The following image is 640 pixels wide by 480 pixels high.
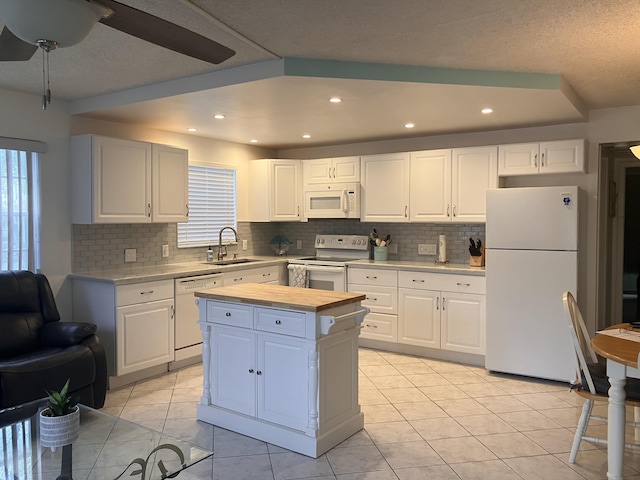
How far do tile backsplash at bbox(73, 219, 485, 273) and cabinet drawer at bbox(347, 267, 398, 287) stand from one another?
1.92 feet

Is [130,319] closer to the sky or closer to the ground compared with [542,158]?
closer to the ground

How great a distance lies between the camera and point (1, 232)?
3.98 meters

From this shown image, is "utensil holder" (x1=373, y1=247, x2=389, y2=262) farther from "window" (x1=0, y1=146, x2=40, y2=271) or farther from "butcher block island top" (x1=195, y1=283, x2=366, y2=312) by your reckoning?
"window" (x1=0, y1=146, x2=40, y2=271)

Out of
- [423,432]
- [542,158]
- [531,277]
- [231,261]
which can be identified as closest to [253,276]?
[231,261]

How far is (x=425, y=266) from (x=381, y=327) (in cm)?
84

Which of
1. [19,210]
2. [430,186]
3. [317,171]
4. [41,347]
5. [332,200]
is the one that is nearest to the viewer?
[41,347]

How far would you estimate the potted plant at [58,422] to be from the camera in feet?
6.95

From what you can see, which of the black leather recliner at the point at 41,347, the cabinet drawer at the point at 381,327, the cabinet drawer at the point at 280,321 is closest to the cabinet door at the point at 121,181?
the black leather recliner at the point at 41,347

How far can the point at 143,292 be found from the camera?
169 inches

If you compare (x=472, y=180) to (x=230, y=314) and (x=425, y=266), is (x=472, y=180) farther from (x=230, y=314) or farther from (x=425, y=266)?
(x=230, y=314)

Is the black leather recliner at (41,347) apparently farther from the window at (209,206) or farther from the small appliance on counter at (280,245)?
the small appliance on counter at (280,245)

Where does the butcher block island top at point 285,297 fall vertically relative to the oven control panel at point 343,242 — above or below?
below

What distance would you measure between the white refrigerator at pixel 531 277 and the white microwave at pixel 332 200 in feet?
5.60

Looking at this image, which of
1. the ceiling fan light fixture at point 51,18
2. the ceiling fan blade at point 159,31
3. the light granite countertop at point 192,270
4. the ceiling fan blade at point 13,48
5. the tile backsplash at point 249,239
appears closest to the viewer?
the ceiling fan light fixture at point 51,18
